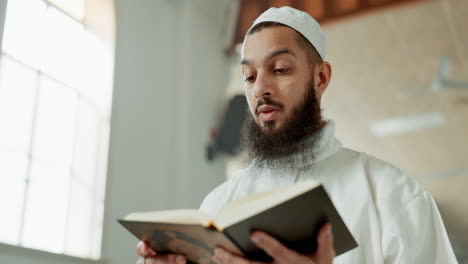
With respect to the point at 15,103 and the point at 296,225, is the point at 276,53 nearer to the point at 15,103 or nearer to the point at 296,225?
the point at 296,225

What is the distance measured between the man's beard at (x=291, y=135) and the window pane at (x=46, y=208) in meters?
2.25

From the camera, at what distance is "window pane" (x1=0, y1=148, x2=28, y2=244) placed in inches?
137

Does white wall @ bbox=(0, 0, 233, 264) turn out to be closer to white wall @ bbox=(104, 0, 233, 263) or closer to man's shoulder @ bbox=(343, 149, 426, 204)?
white wall @ bbox=(104, 0, 233, 263)

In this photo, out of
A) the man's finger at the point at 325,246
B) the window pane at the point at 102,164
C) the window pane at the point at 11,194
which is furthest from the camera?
the window pane at the point at 102,164

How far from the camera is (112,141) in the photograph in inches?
177

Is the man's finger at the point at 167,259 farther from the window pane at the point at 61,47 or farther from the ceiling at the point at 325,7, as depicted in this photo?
the ceiling at the point at 325,7

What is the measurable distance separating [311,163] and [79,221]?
2.70 meters

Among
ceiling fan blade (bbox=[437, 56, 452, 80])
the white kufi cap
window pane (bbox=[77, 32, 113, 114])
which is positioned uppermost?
ceiling fan blade (bbox=[437, 56, 452, 80])

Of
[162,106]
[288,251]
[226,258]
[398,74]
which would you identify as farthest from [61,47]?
[398,74]

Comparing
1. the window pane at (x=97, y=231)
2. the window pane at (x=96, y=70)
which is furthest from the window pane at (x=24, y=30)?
the window pane at (x=97, y=231)

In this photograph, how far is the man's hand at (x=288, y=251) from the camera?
124cm

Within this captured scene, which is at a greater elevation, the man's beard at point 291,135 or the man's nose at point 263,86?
the man's nose at point 263,86

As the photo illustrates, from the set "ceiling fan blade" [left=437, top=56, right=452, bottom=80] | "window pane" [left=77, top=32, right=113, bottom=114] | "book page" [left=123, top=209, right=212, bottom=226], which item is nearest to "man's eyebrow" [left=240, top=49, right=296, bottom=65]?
"book page" [left=123, top=209, right=212, bottom=226]

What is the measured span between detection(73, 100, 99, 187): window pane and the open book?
3.03 meters
